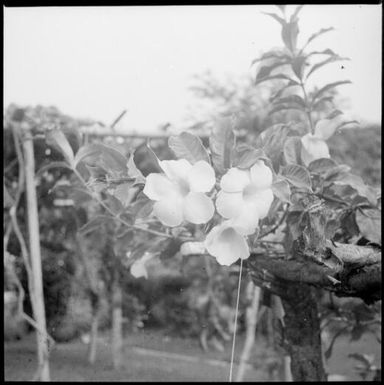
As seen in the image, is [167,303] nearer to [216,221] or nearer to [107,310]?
[107,310]

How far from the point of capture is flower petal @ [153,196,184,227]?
64 cm

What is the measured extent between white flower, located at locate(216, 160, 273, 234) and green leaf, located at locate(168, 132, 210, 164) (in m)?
0.07

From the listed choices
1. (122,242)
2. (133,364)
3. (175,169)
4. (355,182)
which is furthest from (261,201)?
(133,364)

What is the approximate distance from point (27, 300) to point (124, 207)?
153 cm

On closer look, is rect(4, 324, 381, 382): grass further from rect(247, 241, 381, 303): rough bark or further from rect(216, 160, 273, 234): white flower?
rect(216, 160, 273, 234): white flower

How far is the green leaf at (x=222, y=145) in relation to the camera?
2.38ft

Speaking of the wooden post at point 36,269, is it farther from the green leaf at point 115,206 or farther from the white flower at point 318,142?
→ the white flower at point 318,142

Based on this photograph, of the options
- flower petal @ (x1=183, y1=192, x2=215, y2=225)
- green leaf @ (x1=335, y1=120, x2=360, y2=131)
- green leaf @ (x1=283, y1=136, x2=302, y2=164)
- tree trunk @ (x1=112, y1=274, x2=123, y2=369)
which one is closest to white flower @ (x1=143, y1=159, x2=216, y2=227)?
flower petal @ (x1=183, y1=192, x2=215, y2=225)

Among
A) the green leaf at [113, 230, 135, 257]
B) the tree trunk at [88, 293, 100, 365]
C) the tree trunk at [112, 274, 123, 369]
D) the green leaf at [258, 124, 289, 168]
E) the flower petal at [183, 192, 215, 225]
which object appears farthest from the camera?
the tree trunk at [112, 274, 123, 369]

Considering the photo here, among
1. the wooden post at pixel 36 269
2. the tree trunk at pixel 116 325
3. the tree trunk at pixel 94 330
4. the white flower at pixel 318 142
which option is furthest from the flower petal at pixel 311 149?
the tree trunk at pixel 116 325

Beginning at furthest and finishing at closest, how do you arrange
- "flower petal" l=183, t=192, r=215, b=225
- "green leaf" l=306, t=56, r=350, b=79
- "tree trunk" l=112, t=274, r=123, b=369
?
"tree trunk" l=112, t=274, r=123, b=369
"green leaf" l=306, t=56, r=350, b=79
"flower petal" l=183, t=192, r=215, b=225

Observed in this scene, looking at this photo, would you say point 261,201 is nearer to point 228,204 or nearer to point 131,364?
point 228,204

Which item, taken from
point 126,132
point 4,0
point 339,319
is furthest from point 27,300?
point 4,0

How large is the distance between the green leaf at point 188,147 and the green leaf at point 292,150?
16 cm
